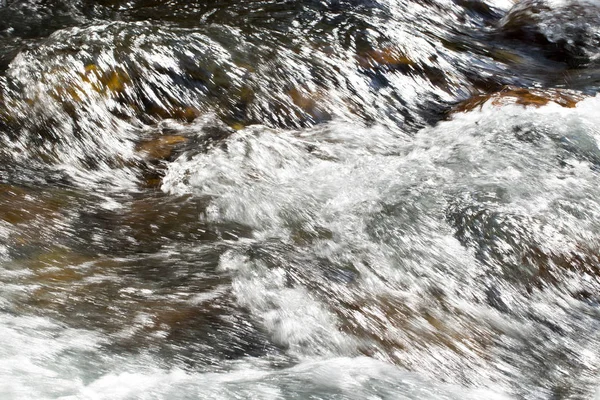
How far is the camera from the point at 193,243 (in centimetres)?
419

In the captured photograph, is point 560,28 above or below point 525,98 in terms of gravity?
above

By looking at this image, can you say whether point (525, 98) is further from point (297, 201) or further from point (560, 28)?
point (297, 201)

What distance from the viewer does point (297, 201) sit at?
470cm

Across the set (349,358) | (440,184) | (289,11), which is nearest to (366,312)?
(349,358)

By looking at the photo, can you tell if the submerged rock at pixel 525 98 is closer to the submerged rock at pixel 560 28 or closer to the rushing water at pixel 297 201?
the rushing water at pixel 297 201

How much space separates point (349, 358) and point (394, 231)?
1.21m

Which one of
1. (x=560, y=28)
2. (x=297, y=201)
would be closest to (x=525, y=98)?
(x=560, y=28)

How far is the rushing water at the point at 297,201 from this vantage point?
3.28 metres

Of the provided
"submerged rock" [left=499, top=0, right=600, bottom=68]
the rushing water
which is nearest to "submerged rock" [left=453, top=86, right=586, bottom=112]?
the rushing water

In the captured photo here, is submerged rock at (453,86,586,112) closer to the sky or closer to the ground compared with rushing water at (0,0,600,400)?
closer to the sky

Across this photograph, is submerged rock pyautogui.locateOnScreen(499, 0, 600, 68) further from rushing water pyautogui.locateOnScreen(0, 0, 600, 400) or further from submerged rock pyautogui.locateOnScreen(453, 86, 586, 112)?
submerged rock pyautogui.locateOnScreen(453, 86, 586, 112)

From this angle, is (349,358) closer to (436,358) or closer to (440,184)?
(436,358)

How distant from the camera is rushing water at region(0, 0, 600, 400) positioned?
129 inches

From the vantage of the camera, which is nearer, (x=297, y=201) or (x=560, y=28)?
(x=297, y=201)
